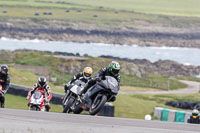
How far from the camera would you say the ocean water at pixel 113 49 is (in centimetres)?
14868

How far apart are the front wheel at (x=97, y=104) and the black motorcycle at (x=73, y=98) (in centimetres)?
145

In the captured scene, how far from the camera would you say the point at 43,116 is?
10.1 m

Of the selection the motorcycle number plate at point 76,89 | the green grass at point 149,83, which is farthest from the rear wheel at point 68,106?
the green grass at point 149,83

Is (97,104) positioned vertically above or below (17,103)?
above

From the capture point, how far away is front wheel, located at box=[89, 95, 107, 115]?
13.7 meters

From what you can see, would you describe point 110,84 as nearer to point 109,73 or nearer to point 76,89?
point 109,73

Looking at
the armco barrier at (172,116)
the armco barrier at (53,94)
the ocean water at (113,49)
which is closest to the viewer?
the armco barrier at (53,94)

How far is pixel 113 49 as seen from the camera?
6718 inches

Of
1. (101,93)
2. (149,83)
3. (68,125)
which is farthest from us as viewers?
(149,83)

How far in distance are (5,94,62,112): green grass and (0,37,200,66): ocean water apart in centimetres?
11985

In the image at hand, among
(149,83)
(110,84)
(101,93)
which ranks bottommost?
(149,83)

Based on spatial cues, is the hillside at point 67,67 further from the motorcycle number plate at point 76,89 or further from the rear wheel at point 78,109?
the rear wheel at point 78,109

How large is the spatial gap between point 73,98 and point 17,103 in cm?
662

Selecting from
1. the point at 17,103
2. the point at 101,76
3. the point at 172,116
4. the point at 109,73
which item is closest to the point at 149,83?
the point at 172,116
